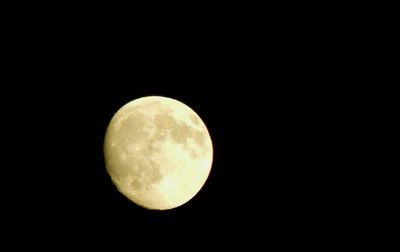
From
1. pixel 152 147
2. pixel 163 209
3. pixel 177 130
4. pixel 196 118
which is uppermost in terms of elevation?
pixel 196 118

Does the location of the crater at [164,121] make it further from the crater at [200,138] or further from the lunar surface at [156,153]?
the crater at [200,138]

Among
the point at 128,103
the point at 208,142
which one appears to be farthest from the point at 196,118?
the point at 128,103

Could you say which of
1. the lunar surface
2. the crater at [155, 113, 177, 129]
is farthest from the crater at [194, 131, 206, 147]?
the crater at [155, 113, 177, 129]

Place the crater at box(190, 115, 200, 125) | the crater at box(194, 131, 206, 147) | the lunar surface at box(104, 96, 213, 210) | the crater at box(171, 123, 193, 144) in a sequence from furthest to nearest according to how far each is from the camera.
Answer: the crater at box(190, 115, 200, 125), the crater at box(194, 131, 206, 147), the crater at box(171, 123, 193, 144), the lunar surface at box(104, 96, 213, 210)

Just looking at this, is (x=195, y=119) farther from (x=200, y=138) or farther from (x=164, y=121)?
(x=164, y=121)

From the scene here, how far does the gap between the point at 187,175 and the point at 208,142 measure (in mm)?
595

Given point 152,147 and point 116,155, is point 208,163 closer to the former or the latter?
point 152,147

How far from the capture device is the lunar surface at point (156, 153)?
148 inches

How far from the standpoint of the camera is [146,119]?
3.91 metres

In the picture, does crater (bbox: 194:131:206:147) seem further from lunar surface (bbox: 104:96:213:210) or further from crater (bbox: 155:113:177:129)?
crater (bbox: 155:113:177:129)

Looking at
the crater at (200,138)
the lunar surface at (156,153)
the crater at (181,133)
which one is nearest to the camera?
the lunar surface at (156,153)

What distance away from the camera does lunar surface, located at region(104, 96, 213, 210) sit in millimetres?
3750

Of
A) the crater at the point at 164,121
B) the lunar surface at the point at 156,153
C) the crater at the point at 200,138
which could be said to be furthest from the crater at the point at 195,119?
the crater at the point at 164,121

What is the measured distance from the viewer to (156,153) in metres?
3.72
